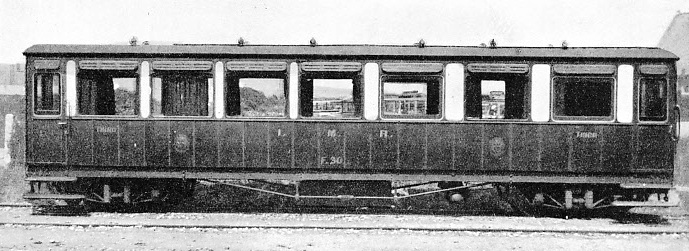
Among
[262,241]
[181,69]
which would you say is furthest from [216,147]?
[262,241]

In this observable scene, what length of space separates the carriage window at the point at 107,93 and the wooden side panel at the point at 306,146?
2825 mm

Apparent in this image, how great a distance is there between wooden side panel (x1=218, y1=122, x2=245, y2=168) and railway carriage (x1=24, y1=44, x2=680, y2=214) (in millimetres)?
24

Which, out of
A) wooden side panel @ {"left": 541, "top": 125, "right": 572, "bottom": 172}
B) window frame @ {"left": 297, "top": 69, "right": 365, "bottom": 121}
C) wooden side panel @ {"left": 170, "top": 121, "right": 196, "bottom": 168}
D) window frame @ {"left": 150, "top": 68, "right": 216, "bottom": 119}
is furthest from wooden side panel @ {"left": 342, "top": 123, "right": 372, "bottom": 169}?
wooden side panel @ {"left": 541, "top": 125, "right": 572, "bottom": 172}

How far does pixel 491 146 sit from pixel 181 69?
212 inches

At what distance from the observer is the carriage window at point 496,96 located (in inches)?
409

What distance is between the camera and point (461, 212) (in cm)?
1123

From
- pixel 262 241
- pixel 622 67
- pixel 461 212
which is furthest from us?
pixel 461 212

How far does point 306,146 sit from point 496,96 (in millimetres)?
3345

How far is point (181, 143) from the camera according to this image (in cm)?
1048

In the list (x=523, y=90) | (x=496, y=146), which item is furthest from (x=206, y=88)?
(x=523, y=90)

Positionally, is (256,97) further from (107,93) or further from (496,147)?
(496,147)

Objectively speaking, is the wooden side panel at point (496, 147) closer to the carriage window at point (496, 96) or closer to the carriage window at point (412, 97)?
the carriage window at point (496, 96)

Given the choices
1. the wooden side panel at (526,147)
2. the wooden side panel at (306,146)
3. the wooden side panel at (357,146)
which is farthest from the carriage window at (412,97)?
the wooden side panel at (526,147)

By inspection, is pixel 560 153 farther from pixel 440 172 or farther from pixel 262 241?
pixel 262 241
